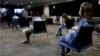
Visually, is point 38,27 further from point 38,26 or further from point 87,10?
point 87,10

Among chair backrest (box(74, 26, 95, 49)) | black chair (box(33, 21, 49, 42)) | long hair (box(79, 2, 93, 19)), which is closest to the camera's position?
chair backrest (box(74, 26, 95, 49))

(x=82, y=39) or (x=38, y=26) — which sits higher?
(x=82, y=39)

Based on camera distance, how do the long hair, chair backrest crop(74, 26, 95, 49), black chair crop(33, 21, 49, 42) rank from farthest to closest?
black chair crop(33, 21, 49, 42), the long hair, chair backrest crop(74, 26, 95, 49)

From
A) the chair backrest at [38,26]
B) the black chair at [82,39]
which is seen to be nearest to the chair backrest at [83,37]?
the black chair at [82,39]

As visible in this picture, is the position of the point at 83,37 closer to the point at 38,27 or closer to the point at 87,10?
the point at 87,10

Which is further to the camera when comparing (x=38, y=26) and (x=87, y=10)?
(x=38, y=26)

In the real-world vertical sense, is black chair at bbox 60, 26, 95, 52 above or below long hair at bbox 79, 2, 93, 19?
below

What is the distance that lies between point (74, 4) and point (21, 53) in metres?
10.5

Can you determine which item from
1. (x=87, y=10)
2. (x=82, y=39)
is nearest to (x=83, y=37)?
(x=82, y=39)

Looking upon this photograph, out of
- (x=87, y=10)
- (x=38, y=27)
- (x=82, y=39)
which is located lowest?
(x=38, y=27)

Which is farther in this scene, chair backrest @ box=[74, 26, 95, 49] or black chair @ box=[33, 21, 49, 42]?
black chair @ box=[33, 21, 49, 42]

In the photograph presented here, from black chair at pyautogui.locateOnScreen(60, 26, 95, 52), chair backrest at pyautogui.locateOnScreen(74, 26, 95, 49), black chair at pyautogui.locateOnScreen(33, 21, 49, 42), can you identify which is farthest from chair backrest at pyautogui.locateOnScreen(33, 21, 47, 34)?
chair backrest at pyautogui.locateOnScreen(74, 26, 95, 49)

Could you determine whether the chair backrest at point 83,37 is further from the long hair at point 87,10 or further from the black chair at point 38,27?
the black chair at point 38,27

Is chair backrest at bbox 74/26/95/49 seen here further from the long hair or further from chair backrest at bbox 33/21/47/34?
chair backrest at bbox 33/21/47/34
